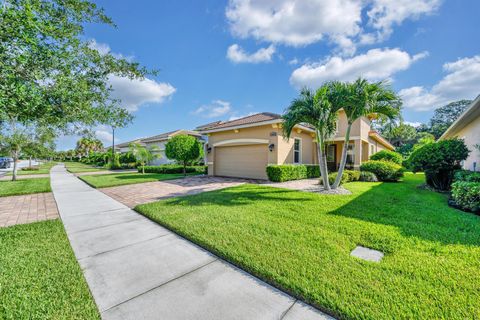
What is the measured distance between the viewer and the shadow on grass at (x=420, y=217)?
3844mm

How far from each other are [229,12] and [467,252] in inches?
422

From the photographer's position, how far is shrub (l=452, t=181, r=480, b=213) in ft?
17.6

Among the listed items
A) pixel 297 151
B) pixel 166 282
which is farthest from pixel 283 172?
pixel 166 282

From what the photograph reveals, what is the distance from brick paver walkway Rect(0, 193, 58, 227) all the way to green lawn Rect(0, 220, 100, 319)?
1.50 metres

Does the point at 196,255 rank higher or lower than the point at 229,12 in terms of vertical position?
lower

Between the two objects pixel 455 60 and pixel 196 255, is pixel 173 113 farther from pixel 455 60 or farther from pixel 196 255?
pixel 455 60

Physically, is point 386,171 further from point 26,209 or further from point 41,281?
point 26,209

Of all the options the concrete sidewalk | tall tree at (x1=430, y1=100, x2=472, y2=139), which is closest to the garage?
the concrete sidewalk

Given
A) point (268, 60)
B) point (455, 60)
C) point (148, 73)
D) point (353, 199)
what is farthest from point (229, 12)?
point (455, 60)

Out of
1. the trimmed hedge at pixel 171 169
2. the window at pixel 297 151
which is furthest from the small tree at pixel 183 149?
the window at pixel 297 151

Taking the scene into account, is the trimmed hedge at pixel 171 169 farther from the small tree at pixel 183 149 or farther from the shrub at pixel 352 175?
the shrub at pixel 352 175

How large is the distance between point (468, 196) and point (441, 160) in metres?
4.25

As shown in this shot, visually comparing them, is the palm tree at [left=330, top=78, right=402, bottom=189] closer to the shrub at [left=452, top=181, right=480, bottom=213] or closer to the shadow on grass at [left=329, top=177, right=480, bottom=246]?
the shrub at [left=452, top=181, right=480, bottom=213]

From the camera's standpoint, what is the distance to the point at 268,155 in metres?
12.1
